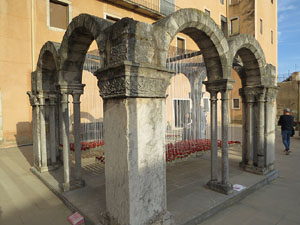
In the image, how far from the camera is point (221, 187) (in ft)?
13.2

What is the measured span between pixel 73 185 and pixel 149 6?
1243 centimetres

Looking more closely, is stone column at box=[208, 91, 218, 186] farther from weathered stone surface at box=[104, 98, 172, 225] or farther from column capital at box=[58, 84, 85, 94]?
column capital at box=[58, 84, 85, 94]

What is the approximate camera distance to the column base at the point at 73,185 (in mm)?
4191

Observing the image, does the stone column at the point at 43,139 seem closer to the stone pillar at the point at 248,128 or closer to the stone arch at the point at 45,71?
the stone arch at the point at 45,71

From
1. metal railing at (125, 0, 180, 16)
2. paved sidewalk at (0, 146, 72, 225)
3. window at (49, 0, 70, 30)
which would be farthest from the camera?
metal railing at (125, 0, 180, 16)

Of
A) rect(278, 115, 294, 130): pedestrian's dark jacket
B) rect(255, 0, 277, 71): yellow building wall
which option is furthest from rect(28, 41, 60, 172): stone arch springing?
rect(255, 0, 277, 71): yellow building wall

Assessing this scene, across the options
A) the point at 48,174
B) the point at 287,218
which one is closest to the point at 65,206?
the point at 48,174

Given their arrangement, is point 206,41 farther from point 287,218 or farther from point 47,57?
point 47,57

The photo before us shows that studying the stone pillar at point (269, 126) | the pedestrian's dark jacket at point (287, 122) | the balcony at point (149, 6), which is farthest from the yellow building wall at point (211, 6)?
the stone pillar at point (269, 126)

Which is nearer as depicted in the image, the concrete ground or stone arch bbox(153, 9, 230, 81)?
stone arch bbox(153, 9, 230, 81)

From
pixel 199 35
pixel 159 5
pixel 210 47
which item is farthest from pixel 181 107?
pixel 159 5

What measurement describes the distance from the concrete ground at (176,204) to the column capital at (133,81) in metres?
2.10

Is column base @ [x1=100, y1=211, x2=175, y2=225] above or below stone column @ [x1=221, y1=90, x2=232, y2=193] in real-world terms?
below

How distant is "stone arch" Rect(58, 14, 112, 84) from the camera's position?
3180mm
